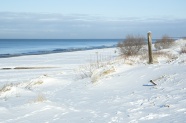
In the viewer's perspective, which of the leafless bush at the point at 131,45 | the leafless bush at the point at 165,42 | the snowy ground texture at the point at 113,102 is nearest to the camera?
the snowy ground texture at the point at 113,102

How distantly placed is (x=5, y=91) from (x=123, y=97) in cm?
542

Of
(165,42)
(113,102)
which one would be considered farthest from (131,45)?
(113,102)

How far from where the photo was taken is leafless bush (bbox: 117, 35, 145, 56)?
32384 millimetres

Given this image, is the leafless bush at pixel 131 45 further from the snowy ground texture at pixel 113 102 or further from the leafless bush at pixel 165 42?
the snowy ground texture at pixel 113 102

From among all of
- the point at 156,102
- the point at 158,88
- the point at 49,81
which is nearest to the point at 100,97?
the point at 158,88

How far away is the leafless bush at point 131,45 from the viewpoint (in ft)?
106

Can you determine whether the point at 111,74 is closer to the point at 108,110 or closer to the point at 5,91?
the point at 5,91

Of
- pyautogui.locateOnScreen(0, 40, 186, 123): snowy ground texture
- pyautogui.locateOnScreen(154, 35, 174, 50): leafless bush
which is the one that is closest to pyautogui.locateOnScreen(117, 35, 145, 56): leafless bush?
pyautogui.locateOnScreen(154, 35, 174, 50): leafless bush

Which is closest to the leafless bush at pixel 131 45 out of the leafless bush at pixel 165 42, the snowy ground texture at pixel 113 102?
the leafless bush at pixel 165 42

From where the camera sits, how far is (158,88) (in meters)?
9.39

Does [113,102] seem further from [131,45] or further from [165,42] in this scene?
[165,42]

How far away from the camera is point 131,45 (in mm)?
32750

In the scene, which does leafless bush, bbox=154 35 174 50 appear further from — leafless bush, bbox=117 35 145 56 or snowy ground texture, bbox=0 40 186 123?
snowy ground texture, bbox=0 40 186 123

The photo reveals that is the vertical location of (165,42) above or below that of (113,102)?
above
